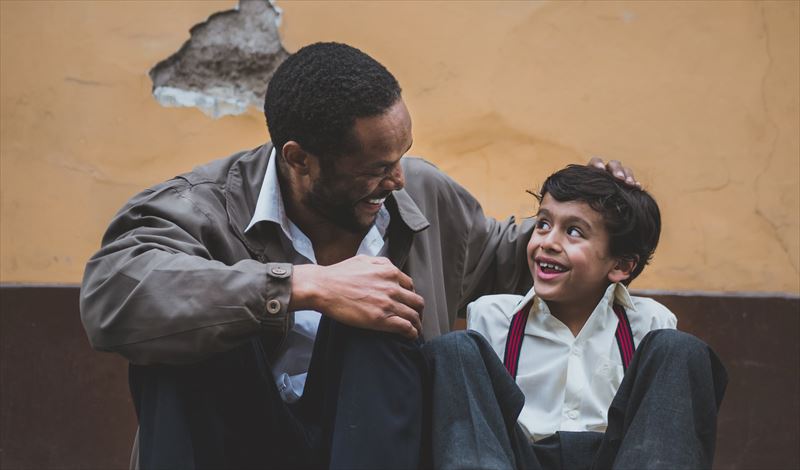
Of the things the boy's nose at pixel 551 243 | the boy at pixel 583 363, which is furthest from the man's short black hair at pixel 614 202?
the boy's nose at pixel 551 243

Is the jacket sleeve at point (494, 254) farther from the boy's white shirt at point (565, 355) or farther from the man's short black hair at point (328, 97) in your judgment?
the man's short black hair at point (328, 97)

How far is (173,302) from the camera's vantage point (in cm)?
249

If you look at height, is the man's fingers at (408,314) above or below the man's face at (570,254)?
above

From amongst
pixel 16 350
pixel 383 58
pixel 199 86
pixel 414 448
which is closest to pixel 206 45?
pixel 199 86

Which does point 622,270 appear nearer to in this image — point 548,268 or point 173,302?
point 548,268

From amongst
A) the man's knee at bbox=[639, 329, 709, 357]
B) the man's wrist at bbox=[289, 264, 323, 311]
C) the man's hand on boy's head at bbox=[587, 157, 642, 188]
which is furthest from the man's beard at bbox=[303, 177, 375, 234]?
the man's knee at bbox=[639, 329, 709, 357]

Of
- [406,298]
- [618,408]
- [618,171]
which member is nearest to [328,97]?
[406,298]

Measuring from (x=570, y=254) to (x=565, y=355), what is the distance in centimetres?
27

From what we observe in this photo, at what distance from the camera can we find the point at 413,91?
401 cm

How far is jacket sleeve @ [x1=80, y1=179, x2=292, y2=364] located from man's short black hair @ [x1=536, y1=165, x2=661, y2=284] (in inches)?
34.4

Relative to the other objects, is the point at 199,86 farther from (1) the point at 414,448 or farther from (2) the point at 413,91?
(1) the point at 414,448

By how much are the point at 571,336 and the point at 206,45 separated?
1852mm

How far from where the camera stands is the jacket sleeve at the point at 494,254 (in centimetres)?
331

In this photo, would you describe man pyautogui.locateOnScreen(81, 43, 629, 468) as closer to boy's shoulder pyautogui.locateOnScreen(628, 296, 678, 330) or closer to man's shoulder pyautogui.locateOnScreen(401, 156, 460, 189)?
man's shoulder pyautogui.locateOnScreen(401, 156, 460, 189)
